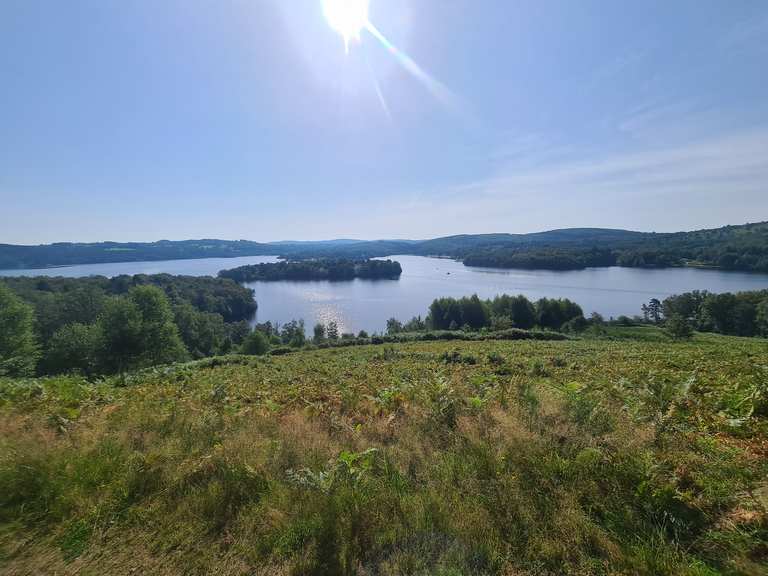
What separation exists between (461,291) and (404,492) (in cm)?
11325

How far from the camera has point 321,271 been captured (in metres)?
169

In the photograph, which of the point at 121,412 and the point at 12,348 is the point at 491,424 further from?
the point at 12,348

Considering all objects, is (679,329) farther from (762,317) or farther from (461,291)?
(461,291)

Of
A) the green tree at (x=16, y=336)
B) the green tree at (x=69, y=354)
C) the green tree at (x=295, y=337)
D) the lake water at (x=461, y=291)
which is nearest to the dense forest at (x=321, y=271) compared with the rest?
the lake water at (x=461, y=291)

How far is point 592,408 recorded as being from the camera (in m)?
4.82

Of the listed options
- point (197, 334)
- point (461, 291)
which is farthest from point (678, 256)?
point (197, 334)

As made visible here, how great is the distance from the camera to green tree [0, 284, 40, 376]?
79.2 feet

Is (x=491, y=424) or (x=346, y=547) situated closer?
(x=346, y=547)

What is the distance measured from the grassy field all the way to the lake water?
7170 centimetres

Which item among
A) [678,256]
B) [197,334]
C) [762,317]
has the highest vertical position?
[678,256]

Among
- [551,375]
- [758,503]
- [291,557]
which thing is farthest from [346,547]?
[551,375]

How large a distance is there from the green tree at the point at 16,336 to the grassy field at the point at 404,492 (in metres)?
28.0

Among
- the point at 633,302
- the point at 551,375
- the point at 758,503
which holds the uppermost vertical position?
the point at 758,503

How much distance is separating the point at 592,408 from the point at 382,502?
3.42m
